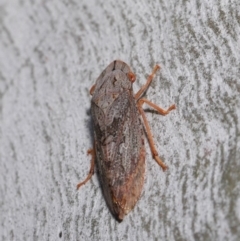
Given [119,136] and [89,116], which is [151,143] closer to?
[119,136]

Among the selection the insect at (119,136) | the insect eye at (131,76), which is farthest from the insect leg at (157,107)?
the insect eye at (131,76)

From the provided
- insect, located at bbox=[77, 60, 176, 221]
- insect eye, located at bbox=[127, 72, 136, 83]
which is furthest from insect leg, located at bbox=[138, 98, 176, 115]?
insect eye, located at bbox=[127, 72, 136, 83]

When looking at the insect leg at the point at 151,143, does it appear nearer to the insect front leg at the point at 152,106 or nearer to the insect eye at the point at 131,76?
the insect front leg at the point at 152,106

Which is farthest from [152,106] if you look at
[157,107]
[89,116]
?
[89,116]

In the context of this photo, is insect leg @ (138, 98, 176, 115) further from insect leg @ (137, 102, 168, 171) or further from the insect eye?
→ the insect eye

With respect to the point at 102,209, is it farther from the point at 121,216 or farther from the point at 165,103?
the point at 165,103

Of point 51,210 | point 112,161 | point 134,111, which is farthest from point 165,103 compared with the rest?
point 51,210

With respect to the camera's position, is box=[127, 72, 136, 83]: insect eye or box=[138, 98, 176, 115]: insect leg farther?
box=[127, 72, 136, 83]: insect eye
